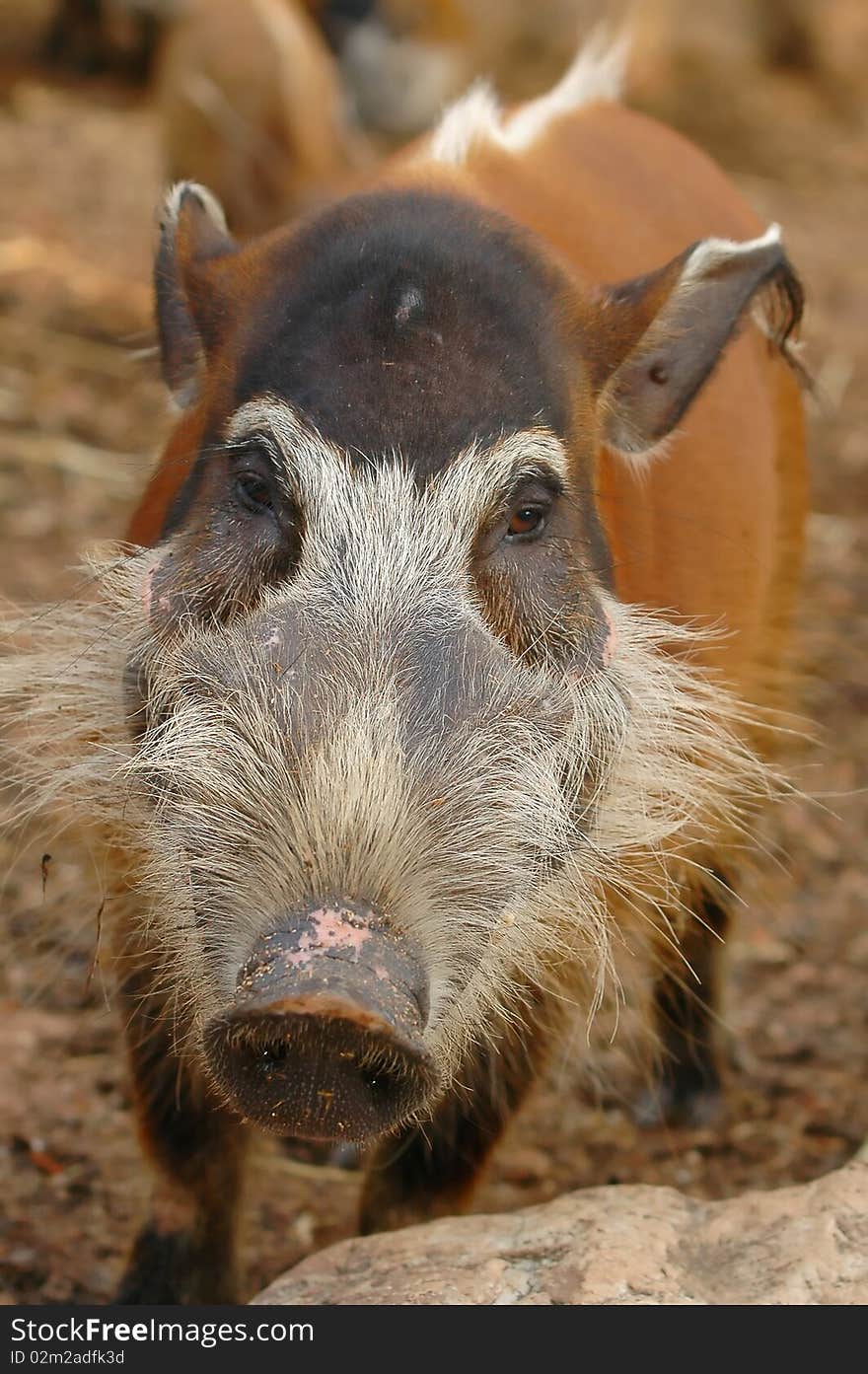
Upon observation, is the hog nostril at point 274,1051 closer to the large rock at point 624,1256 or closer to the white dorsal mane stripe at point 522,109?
the large rock at point 624,1256

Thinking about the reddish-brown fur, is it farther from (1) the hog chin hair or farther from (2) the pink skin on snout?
(2) the pink skin on snout

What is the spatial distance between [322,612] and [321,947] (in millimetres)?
620

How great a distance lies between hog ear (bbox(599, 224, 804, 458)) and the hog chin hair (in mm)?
357

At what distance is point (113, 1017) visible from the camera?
13.5 ft

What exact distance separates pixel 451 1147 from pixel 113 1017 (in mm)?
1181

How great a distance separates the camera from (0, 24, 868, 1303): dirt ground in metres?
3.60

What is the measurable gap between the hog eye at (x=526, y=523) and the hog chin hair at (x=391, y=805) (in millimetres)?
204

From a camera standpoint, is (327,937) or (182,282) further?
(182,282)

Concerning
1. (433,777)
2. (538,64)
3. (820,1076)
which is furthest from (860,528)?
(538,64)

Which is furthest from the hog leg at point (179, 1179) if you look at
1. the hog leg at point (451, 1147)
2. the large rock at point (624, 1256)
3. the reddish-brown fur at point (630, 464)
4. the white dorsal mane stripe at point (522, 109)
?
the white dorsal mane stripe at point (522, 109)

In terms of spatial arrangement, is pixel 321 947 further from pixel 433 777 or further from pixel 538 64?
pixel 538 64

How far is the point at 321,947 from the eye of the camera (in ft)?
6.91

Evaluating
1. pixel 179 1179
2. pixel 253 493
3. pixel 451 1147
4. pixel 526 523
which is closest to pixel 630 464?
pixel 526 523

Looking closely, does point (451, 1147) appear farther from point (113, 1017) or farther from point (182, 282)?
point (182, 282)
